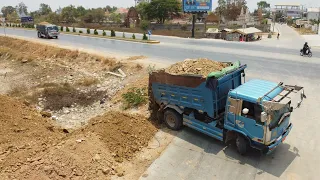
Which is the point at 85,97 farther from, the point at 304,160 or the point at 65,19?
the point at 65,19

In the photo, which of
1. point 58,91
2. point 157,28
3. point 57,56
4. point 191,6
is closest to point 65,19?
point 157,28

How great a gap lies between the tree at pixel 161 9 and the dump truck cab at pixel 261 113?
69.9 metres

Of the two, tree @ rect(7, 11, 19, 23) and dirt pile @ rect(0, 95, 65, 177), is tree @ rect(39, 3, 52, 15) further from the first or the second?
dirt pile @ rect(0, 95, 65, 177)

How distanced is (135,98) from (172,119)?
11.0ft

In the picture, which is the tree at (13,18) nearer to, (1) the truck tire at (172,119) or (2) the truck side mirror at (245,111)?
(1) the truck tire at (172,119)

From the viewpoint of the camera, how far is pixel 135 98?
45.3 feet

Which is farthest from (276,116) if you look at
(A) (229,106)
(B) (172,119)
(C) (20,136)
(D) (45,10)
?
(D) (45,10)

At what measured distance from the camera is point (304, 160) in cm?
902

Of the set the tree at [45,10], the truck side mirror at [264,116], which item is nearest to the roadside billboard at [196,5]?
the truck side mirror at [264,116]

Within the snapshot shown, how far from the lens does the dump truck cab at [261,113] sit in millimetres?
8062

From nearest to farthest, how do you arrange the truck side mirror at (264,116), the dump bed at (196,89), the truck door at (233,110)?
the truck side mirror at (264,116)
the truck door at (233,110)
the dump bed at (196,89)

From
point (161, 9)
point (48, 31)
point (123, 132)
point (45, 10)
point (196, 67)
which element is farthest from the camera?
point (45, 10)

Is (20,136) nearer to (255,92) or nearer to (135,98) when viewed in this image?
(135,98)

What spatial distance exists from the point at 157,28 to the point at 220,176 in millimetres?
62048
